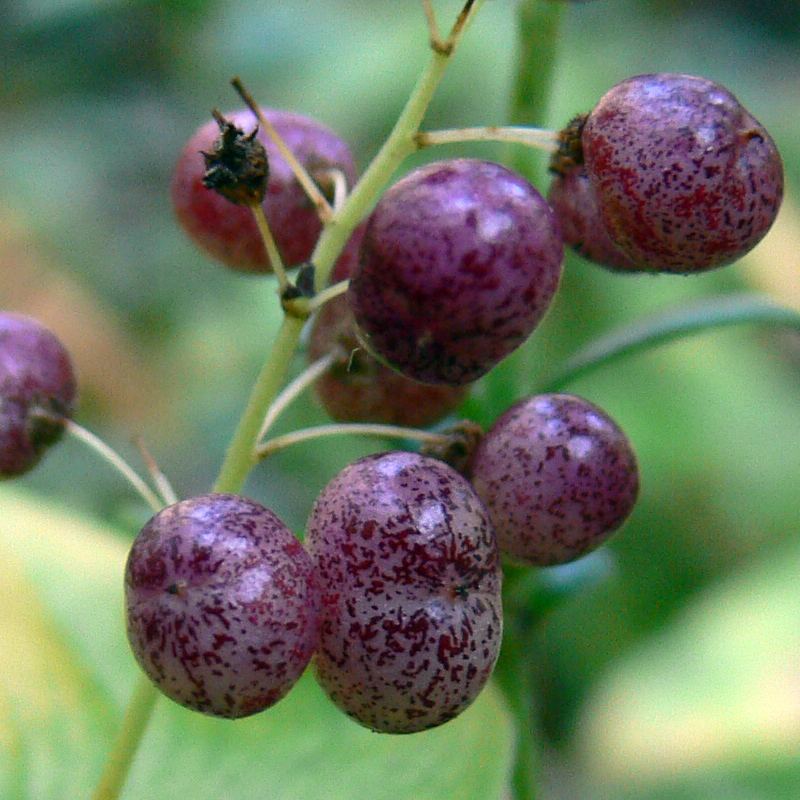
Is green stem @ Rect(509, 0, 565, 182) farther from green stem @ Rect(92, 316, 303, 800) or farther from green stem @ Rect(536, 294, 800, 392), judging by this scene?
green stem @ Rect(92, 316, 303, 800)

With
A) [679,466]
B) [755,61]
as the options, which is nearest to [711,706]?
[679,466]

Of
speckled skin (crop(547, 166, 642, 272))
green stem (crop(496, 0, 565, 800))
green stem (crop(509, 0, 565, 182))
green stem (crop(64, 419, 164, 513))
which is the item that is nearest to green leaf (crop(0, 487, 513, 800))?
green stem (crop(496, 0, 565, 800))

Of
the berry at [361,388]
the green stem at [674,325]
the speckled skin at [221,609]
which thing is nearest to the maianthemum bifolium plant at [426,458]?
the speckled skin at [221,609]

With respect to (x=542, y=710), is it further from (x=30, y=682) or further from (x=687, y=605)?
(x=30, y=682)

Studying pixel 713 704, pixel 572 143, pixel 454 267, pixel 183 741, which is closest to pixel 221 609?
pixel 454 267

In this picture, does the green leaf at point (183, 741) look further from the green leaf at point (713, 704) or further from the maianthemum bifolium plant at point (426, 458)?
the green leaf at point (713, 704)
